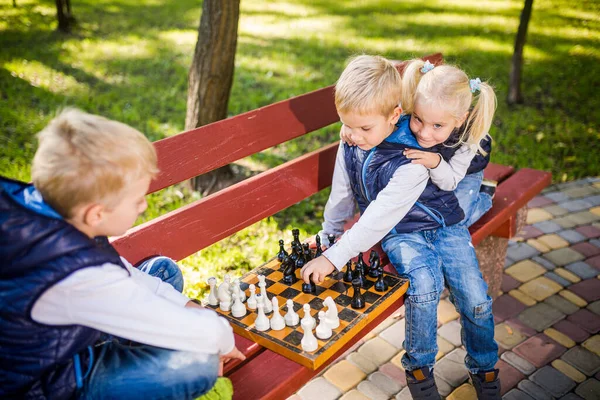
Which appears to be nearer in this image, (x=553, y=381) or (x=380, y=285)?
(x=380, y=285)

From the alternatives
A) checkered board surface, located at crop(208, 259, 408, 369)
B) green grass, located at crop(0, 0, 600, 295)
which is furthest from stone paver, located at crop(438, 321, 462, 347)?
green grass, located at crop(0, 0, 600, 295)

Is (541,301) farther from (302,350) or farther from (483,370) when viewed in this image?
(302,350)

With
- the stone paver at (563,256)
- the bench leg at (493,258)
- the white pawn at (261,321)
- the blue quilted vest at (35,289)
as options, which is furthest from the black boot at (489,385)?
the blue quilted vest at (35,289)

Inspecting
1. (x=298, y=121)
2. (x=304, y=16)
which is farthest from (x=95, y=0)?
(x=298, y=121)

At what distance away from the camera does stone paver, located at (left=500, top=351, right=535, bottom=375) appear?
11.3ft

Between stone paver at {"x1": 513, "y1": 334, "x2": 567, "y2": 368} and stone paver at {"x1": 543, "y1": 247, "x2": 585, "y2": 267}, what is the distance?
972 millimetres

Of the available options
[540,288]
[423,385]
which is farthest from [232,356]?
[540,288]

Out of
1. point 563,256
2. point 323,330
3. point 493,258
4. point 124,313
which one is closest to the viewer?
point 124,313

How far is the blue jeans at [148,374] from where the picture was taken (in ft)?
Answer: 6.50

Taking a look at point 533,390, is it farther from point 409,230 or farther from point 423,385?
point 409,230

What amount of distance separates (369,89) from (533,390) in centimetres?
194

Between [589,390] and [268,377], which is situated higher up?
[268,377]

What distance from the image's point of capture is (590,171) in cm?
595

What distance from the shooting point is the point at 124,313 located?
189cm
